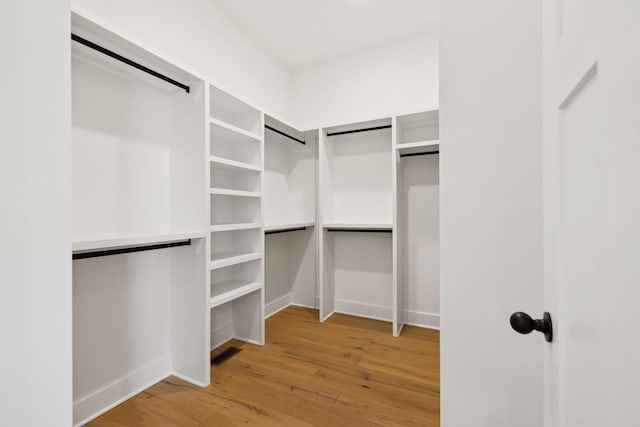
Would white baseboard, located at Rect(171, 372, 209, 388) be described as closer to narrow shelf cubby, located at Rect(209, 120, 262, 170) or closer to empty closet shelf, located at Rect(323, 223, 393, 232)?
narrow shelf cubby, located at Rect(209, 120, 262, 170)

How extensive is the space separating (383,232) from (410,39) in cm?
192

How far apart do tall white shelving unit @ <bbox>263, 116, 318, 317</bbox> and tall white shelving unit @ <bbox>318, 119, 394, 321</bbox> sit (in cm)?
24

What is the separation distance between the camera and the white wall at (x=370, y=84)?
2.57 m

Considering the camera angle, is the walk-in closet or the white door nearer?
the white door

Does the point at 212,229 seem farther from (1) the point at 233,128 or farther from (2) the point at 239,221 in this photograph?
(1) the point at 233,128

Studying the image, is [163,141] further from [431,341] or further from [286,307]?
[431,341]

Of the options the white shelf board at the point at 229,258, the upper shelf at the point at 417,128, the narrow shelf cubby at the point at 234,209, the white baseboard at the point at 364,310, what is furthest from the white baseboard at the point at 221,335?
the upper shelf at the point at 417,128

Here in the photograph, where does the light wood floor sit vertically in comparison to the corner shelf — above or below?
below

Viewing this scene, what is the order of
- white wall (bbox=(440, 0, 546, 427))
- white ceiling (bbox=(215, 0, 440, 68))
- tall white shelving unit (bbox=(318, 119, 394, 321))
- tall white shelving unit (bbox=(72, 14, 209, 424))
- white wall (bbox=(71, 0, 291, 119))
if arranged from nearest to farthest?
white wall (bbox=(440, 0, 546, 427)) → tall white shelving unit (bbox=(72, 14, 209, 424)) → white wall (bbox=(71, 0, 291, 119)) → white ceiling (bbox=(215, 0, 440, 68)) → tall white shelving unit (bbox=(318, 119, 394, 321))

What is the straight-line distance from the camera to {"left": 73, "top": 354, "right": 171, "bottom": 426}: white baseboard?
1378 millimetres

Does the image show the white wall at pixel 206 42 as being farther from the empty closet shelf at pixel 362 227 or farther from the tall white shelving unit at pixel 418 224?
the tall white shelving unit at pixel 418 224

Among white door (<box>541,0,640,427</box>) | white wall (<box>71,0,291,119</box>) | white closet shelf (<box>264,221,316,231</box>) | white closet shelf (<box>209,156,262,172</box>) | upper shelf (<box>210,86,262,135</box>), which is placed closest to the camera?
white door (<box>541,0,640,427</box>)

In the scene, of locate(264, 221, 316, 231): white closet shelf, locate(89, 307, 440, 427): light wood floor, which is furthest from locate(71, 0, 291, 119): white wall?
locate(89, 307, 440, 427): light wood floor

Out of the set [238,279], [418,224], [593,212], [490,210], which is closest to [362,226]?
[418,224]
